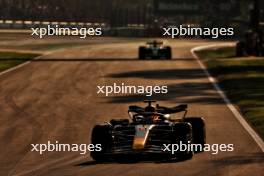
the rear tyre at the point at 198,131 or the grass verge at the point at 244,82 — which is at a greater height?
the rear tyre at the point at 198,131

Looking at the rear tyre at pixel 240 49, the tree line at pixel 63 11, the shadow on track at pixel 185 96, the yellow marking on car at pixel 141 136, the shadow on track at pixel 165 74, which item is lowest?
the tree line at pixel 63 11

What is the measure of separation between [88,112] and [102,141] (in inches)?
461

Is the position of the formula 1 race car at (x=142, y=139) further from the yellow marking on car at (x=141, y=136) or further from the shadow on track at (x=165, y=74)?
the shadow on track at (x=165, y=74)

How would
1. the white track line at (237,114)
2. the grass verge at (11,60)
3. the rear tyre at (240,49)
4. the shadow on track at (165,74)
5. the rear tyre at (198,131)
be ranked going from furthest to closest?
the rear tyre at (240,49), the grass verge at (11,60), the shadow on track at (165,74), the white track line at (237,114), the rear tyre at (198,131)

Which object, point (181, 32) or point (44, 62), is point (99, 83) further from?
point (181, 32)

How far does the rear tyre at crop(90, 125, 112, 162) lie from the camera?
20.2m

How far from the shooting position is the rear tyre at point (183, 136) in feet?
65.8

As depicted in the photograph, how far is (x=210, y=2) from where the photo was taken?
14950cm

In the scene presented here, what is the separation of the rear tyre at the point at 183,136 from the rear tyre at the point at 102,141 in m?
1.39

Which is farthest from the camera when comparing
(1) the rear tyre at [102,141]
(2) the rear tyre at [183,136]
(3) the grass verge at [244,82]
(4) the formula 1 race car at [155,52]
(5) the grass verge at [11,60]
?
(4) the formula 1 race car at [155,52]

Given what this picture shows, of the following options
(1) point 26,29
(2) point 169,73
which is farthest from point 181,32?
(2) point 169,73

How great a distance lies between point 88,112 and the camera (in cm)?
3191

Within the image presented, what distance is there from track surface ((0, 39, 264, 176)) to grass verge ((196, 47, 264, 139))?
703 millimetres

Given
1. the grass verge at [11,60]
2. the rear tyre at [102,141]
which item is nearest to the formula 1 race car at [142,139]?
the rear tyre at [102,141]
